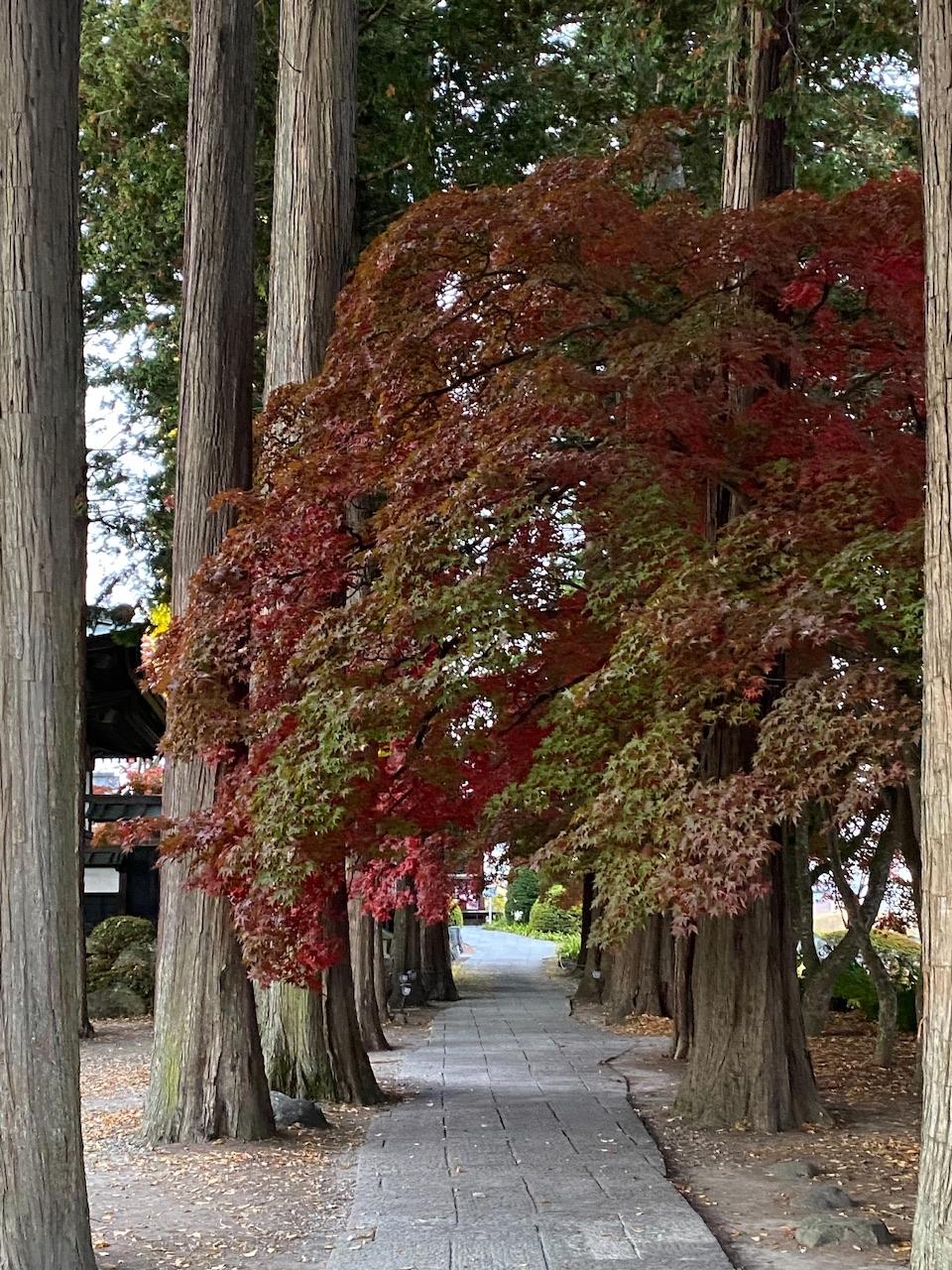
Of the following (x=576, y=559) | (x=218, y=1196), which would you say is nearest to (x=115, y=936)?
(x=218, y=1196)

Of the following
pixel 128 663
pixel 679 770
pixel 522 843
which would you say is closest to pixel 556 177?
pixel 679 770

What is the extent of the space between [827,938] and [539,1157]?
18.1 meters

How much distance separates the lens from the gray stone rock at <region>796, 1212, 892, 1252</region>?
6.84 metres

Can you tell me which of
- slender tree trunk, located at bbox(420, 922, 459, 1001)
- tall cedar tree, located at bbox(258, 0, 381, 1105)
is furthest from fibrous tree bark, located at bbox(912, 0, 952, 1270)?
slender tree trunk, located at bbox(420, 922, 459, 1001)

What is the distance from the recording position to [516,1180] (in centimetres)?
821

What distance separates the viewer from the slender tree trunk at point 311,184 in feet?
39.3

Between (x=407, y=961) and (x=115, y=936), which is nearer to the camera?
(x=115, y=936)

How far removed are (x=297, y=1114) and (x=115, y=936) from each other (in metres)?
12.3

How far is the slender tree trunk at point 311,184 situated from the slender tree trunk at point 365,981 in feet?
14.6

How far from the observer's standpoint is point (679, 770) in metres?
7.63

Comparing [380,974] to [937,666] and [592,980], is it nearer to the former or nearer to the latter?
[592,980]

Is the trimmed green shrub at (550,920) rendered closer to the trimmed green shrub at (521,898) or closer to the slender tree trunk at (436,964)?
the trimmed green shrub at (521,898)

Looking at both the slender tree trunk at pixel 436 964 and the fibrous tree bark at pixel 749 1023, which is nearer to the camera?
the fibrous tree bark at pixel 749 1023

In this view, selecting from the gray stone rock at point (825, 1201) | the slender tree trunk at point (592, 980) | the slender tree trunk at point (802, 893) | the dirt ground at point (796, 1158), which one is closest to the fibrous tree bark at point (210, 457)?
the dirt ground at point (796, 1158)
